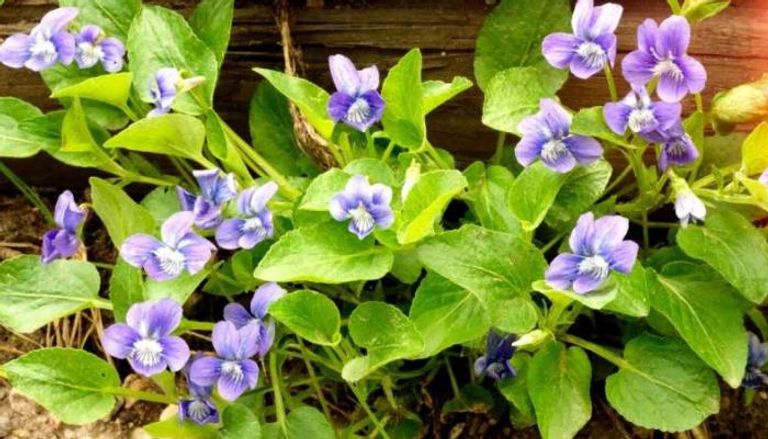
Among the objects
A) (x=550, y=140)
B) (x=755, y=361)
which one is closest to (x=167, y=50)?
(x=550, y=140)

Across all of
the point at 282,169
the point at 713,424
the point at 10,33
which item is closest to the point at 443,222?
the point at 282,169

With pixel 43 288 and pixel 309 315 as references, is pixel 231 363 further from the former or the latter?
pixel 43 288

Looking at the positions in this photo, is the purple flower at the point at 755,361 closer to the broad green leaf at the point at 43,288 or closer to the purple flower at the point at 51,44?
the broad green leaf at the point at 43,288

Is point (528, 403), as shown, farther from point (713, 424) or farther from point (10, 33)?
point (10, 33)

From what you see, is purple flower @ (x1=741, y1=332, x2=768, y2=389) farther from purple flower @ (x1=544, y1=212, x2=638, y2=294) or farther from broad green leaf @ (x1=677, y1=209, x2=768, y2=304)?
purple flower @ (x1=544, y1=212, x2=638, y2=294)

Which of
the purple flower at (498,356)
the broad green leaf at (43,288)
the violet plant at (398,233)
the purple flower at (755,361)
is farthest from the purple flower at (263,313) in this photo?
the purple flower at (755,361)
